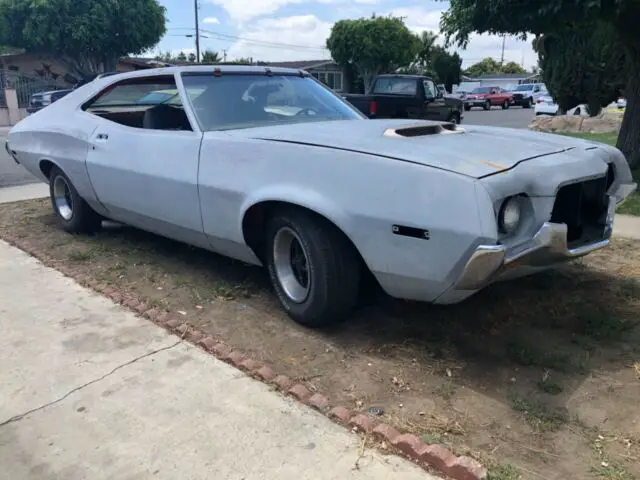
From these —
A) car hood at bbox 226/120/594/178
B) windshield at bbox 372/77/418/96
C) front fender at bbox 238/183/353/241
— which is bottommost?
front fender at bbox 238/183/353/241

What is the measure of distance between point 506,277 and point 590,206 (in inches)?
30.8

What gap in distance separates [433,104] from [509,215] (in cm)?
1412

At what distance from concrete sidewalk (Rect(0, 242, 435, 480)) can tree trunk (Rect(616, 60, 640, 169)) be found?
7677 mm

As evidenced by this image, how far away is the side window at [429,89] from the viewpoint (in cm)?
1596

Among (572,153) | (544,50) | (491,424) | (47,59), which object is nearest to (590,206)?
(572,153)

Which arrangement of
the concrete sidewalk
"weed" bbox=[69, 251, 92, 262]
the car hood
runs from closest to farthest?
1. the concrete sidewalk
2. the car hood
3. "weed" bbox=[69, 251, 92, 262]

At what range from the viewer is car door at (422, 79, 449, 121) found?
15953mm

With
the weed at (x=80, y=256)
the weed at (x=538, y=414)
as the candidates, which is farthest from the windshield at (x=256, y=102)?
the weed at (x=538, y=414)

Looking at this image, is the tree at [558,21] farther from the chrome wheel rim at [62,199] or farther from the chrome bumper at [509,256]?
the chrome wheel rim at [62,199]

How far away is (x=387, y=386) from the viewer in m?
2.94

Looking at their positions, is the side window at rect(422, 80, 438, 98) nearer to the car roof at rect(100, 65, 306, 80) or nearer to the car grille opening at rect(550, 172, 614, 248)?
the car roof at rect(100, 65, 306, 80)

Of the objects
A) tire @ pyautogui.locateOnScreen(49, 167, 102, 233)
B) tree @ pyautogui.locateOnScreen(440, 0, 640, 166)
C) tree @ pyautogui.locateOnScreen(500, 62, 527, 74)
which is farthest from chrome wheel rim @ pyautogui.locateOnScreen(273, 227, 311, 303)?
tree @ pyautogui.locateOnScreen(500, 62, 527, 74)

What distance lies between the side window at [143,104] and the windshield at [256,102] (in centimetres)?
14

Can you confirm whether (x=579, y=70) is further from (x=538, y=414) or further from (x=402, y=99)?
(x=538, y=414)
